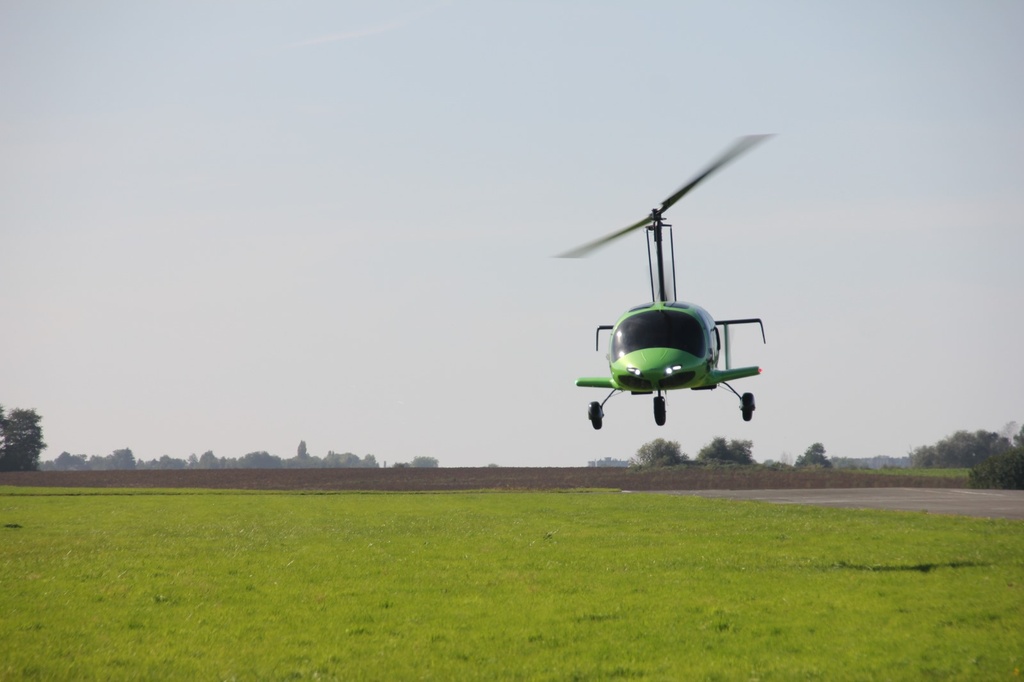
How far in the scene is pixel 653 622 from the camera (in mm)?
24406

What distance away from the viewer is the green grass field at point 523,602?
20.5 meters

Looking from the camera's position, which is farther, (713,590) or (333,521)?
(333,521)

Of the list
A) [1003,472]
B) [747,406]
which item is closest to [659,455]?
[1003,472]

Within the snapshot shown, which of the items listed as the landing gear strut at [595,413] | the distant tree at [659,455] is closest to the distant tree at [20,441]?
the distant tree at [659,455]

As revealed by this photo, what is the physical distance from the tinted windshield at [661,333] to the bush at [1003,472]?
237 ft

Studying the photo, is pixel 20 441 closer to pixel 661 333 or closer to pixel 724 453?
pixel 724 453

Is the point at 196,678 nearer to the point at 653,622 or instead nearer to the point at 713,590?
the point at 653,622

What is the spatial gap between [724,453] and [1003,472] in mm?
54913

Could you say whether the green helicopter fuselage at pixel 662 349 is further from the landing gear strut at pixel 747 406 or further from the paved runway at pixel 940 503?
the paved runway at pixel 940 503

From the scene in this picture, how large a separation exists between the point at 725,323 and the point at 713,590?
7288 millimetres

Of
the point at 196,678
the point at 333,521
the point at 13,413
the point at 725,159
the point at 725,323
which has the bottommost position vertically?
the point at 196,678

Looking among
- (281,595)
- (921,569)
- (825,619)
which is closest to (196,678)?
(281,595)

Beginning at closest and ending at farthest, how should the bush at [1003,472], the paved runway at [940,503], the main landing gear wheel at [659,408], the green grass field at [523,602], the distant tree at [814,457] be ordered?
the green grass field at [523,602] → the main landing gear wheel at [659,408] → the paved runway at [940,503] → the bush at [1003,472] → the distant tree at [814,457]

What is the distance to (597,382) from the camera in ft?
98.4
